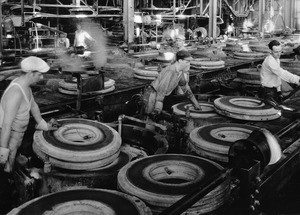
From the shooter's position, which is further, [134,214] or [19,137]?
[19,137]

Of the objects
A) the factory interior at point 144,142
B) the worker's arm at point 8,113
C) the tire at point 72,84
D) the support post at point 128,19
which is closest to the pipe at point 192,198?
the factory interior at point 144,142

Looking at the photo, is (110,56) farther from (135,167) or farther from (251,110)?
(135,167)

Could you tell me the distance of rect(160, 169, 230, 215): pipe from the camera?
2070 mm

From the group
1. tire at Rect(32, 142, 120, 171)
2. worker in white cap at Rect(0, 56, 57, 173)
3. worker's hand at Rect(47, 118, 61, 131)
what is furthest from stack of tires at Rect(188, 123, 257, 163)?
worker in white cap at Rect(0, 56, 57, 173)

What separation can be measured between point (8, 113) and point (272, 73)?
4.88 meters

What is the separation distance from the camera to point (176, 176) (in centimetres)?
375

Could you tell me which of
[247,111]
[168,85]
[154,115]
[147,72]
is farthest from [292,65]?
[154,115]

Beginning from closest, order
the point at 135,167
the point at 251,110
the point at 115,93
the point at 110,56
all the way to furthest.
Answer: the point at 135,167 → the point at 251,110 → the point at 115,93 → the point at 110,56

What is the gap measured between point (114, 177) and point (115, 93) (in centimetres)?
278

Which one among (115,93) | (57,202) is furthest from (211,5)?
(57,202)

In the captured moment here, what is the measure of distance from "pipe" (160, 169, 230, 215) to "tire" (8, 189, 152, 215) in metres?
0.61

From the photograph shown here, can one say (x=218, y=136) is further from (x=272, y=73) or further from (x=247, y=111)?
(x=272, y=73)

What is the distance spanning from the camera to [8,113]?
3.65 metres

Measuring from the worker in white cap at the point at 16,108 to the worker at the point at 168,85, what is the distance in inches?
88.0
